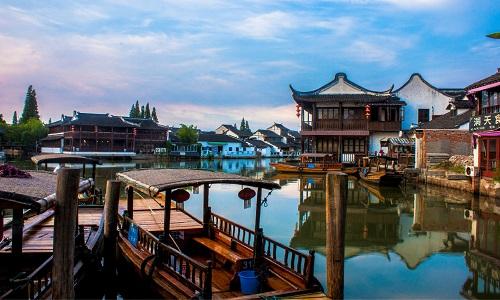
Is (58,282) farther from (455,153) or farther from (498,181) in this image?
(455,153)

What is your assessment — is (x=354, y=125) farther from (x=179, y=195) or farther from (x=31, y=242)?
(x=31, y=242)

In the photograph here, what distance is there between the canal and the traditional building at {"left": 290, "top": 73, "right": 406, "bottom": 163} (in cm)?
1618

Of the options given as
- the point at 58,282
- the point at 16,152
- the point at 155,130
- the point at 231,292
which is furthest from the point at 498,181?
the point at 16,152

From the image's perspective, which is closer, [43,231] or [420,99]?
[43,231]

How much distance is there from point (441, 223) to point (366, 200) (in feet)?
21.0

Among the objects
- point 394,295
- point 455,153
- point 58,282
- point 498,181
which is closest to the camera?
point 58,282

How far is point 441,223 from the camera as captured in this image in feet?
55.0

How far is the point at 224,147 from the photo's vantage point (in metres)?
84.1

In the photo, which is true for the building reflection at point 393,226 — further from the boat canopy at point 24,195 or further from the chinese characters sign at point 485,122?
the boat canopy at point 24,195

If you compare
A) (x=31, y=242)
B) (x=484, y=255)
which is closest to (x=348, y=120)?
(x=484, y=255)

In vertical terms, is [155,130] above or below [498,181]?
above

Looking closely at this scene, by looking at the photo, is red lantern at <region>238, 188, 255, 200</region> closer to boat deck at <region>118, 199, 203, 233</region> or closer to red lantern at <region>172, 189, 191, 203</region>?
red lantern at <region>172, 189, 191, 203</region>

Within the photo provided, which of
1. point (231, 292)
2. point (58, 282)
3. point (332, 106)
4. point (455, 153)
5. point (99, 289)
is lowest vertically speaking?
point (99, 289)

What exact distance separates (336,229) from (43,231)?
6838 mm
